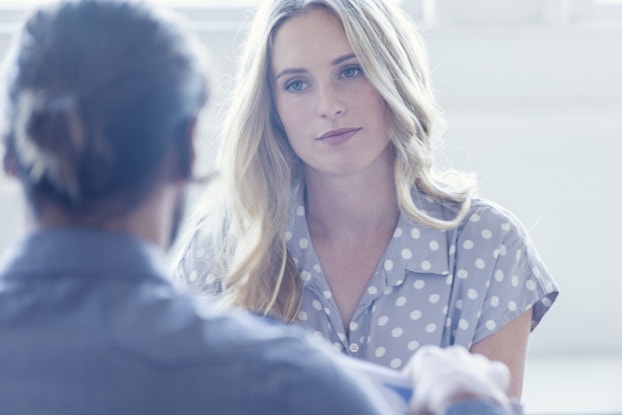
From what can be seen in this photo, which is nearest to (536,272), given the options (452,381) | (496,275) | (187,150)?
(496,275)

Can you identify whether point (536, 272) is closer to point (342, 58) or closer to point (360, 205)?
point (360, 205)

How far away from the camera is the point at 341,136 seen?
185cm

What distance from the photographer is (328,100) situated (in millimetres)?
1842

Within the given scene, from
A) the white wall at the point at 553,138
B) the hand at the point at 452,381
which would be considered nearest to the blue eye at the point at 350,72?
the white wall at the point at 553,138

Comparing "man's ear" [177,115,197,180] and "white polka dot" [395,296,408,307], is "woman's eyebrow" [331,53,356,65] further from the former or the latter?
"man's ear" [177,115,197,180]

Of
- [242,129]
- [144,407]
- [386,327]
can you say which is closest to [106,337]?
[144,407]

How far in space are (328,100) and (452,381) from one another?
999 mm

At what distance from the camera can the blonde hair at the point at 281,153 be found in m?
1.85

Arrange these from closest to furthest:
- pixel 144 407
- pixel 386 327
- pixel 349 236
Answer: pixel 144 407 → pixel 386 327 → pixel 349 236

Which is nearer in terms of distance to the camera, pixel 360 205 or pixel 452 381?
pixel 452 381

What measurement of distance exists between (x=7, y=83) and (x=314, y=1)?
3.62 ft

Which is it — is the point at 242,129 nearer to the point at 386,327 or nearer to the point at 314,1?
the point at 314,1

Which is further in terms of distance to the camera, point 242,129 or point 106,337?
point 242,129

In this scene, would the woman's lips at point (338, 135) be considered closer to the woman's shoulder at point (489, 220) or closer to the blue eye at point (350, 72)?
the blue eye at point (350, 72)
